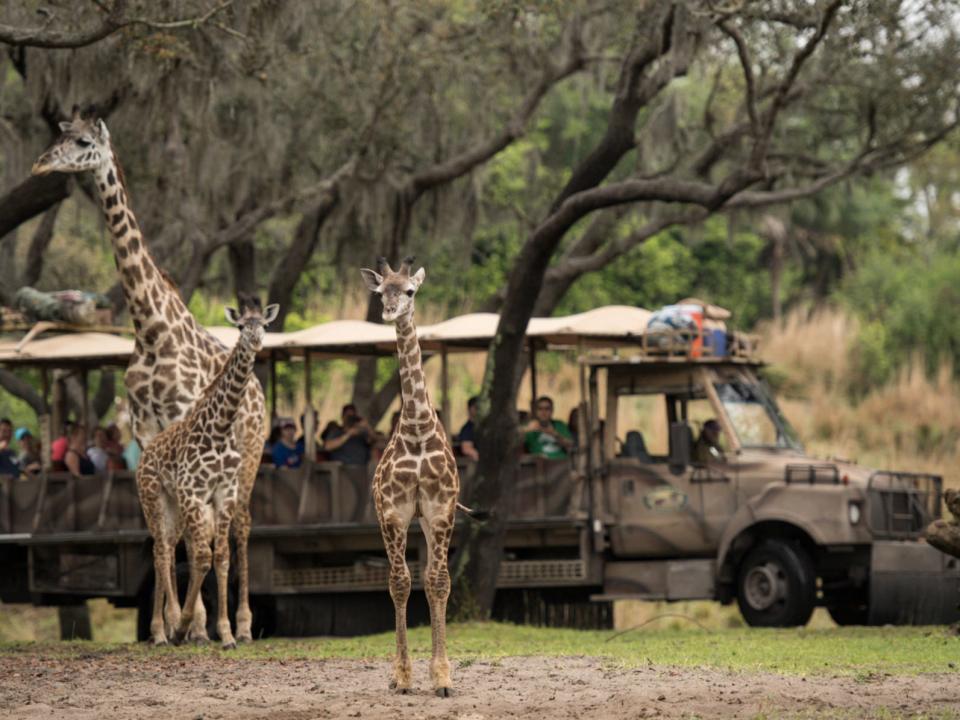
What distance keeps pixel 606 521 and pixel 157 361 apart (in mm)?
4551

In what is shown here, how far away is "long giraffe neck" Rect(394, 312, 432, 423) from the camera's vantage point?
35.1 feet

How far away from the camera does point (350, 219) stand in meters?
24.4

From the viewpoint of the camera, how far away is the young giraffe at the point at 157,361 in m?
15.5

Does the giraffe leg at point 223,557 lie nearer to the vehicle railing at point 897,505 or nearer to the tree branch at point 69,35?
the tree branch at point 69,35

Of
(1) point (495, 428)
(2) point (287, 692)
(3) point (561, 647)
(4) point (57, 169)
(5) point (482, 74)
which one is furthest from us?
(5) point (482, 74)

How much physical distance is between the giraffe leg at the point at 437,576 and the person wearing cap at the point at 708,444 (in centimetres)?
671

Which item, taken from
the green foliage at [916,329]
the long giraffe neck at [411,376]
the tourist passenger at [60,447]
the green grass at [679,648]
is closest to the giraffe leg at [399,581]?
the long giraffe neck at [411,376]

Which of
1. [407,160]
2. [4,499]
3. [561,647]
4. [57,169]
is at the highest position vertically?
[407,160]

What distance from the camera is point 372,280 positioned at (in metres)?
10.8

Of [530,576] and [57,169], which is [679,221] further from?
[57,169]

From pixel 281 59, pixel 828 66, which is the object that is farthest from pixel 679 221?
pixel 281 59

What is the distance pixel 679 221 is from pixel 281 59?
20.0ft

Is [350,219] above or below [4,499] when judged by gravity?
above

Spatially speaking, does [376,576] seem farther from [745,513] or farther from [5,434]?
[5,434]
